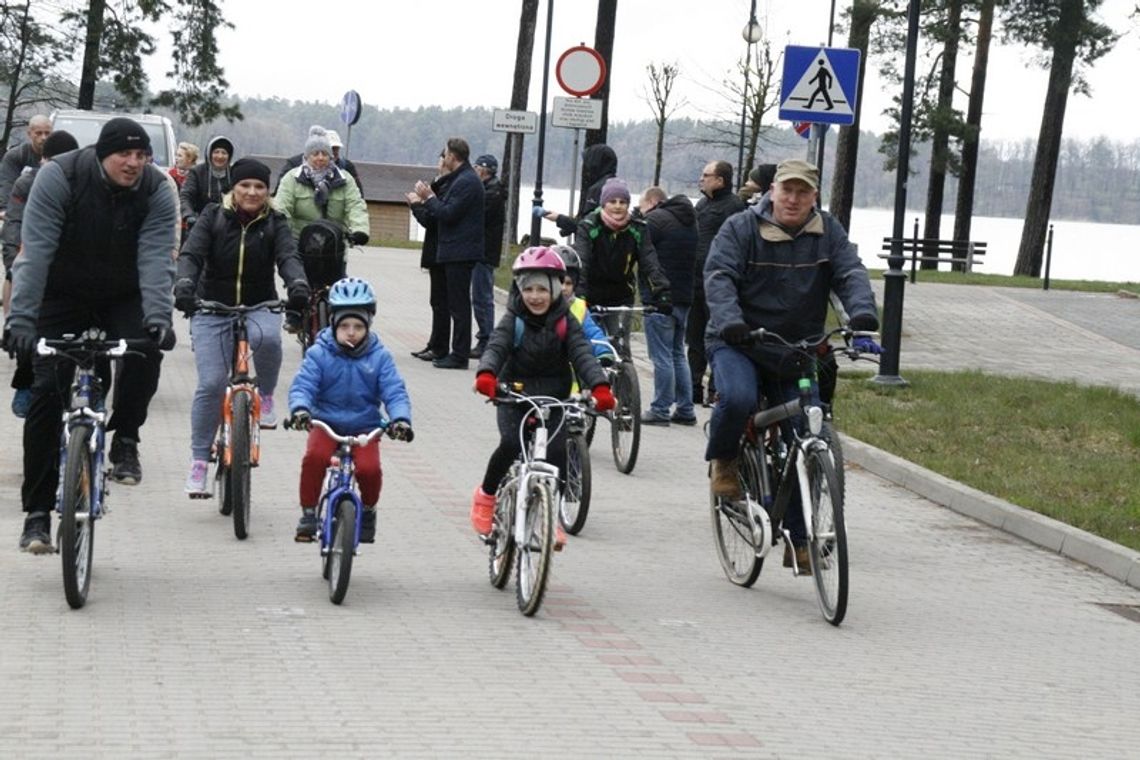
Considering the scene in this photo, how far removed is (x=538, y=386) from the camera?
9.41 meters

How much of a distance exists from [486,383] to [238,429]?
171cm

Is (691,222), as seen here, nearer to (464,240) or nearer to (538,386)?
(464,240)

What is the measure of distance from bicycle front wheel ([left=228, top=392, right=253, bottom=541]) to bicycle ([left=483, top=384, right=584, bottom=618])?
1.29 meters

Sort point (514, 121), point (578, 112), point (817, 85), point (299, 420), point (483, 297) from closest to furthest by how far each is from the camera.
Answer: point (299, 420) < point (817, 85) < point (483, 297) < point (578, 112) < point (514, 121)

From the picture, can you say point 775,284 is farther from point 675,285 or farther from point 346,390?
point 675,285

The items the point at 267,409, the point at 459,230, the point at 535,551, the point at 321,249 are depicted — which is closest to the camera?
the point at 535,551

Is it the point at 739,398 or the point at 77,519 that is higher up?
the point at 739,398

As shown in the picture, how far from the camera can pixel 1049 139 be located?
4397 cm

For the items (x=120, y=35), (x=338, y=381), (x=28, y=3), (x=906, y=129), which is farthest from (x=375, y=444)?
(x=120, y=35)

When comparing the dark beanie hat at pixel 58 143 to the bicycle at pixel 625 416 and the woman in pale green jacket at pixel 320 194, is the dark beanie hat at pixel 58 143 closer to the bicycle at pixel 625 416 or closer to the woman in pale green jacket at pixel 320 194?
the woman in pale green jacket at pixel 320 194

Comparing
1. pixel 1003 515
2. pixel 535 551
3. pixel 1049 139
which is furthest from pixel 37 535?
pixel 1049 139

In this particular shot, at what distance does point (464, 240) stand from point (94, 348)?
33.8 ft

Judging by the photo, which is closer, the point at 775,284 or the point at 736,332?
the point at 736,332

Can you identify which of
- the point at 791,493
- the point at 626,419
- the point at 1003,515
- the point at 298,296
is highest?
the point at 298,296
